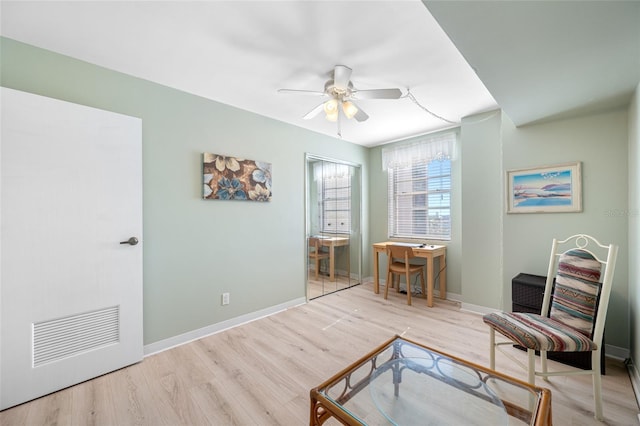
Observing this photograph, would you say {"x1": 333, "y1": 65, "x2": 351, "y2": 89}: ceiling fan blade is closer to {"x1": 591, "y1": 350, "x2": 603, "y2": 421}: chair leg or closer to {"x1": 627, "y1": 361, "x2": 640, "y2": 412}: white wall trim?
{"x1": 591, "y1": 350, "x2": 603, "y2": 421}: chair leg

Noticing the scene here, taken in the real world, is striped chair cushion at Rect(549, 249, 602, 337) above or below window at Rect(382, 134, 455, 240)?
below

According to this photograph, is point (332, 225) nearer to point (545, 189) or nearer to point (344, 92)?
point (344, 92)

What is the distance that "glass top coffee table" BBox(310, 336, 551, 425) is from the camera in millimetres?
1140

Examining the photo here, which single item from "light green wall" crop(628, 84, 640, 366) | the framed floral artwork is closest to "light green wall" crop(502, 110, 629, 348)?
"light green wall" crop(628, 84, 640, 366)

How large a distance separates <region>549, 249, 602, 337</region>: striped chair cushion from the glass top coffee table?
0.87 meters

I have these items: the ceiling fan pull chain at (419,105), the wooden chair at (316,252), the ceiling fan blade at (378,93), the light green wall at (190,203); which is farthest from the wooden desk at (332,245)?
the ceiling fan blade at (378,93)

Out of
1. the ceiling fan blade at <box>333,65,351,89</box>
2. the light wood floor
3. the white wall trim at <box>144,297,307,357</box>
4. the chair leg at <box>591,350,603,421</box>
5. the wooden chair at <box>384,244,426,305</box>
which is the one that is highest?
the ceiling fan blade at <box>333,65,351,89</box>

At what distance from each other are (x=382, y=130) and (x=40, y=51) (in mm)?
3363

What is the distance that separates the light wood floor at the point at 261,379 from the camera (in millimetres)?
1543

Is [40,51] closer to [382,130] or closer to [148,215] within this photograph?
[148,215]

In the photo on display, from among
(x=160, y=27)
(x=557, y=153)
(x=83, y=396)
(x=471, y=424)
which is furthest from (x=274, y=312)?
(x=557, y=153)

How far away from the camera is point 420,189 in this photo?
3971 mm

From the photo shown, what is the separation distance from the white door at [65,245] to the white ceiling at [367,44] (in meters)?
0.52

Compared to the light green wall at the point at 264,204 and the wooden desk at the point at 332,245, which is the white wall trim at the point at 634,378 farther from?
the wooden desk at the point at 332,245
